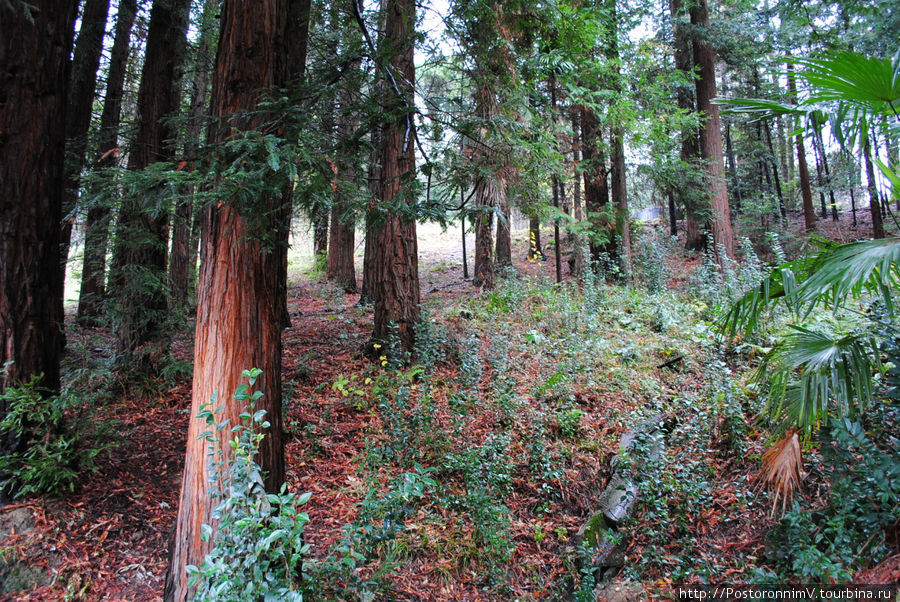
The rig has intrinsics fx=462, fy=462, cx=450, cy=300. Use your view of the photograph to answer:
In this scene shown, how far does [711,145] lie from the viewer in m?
12.1

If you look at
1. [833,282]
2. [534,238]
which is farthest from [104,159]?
[534,238]

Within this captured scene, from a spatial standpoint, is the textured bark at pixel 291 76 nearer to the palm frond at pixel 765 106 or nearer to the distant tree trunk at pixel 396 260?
the distant tree trunk at pixel 396 260

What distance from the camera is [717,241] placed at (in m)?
11.8

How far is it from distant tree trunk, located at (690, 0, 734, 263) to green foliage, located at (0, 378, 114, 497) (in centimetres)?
1282

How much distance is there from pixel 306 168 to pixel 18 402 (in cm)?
300

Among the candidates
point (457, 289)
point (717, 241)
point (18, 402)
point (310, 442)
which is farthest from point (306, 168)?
point (717, 241)

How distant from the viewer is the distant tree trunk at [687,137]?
1185 centimetres

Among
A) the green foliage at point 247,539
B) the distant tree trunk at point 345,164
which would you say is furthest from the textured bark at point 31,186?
the green foliage at point 247,539

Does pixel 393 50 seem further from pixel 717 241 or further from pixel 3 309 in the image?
pixel 717 241

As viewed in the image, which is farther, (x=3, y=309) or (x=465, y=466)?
(x=465, y=466)

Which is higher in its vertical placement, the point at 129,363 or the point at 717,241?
the point at 717,241

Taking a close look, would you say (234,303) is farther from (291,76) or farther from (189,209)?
(189,209)

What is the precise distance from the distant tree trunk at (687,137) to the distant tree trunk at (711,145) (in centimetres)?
30

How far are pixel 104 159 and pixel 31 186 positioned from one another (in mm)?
1300
